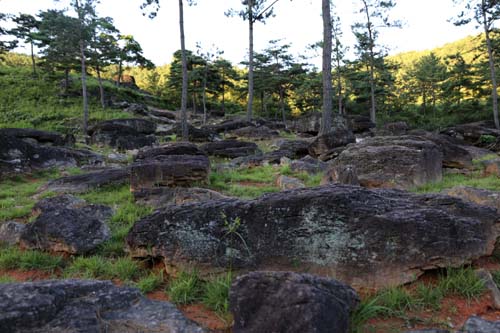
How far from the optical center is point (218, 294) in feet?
9.70

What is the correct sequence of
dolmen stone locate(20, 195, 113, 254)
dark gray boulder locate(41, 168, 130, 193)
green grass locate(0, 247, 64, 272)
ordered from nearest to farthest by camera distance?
green grass locate(0, 247, 64, 272), dolmen stone locate(20, 195, 113, 254), dark gray boulder locate(41, 168, 130, 193)

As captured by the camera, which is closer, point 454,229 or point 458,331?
point 458,331

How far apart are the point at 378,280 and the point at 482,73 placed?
34509mm

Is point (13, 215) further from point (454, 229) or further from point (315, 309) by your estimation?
point (454, 229)

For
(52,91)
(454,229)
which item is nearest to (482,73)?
(454,229)

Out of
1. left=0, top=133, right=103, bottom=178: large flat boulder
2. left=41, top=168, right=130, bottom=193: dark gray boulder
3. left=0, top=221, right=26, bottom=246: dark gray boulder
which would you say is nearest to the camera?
left=0, top=221, right=26, bottom=246: dark gray boulder

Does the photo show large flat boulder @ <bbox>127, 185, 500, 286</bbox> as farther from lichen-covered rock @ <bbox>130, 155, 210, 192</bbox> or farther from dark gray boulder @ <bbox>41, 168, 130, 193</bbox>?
dark gray boulder @ <bbox>41, 168, 130, 193</bbox>

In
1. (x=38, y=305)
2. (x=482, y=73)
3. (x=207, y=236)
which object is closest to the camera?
(x=38, y=305)

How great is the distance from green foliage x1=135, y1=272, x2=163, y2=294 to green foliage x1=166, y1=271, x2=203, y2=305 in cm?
15

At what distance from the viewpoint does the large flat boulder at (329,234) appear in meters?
3.04

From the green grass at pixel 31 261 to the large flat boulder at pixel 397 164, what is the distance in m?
5.33

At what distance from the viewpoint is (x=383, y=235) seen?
310cm

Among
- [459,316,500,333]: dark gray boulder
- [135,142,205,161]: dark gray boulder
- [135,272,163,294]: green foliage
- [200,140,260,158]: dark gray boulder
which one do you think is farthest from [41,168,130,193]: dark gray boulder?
[459,316,500,333]: dark gray boulder

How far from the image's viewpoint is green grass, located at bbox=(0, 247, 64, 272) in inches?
151
